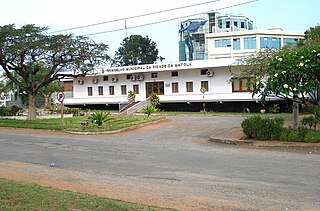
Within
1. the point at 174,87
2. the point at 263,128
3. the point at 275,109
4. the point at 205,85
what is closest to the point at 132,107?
the point at 174,87

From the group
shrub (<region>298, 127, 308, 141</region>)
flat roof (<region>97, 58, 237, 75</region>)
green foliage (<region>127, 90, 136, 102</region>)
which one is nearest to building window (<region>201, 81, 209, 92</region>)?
flat roof (<region>97, 58, 237, 75</region>)

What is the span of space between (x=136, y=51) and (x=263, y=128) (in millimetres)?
74507

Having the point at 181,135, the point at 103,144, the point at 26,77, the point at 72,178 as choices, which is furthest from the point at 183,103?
the point at 72,178

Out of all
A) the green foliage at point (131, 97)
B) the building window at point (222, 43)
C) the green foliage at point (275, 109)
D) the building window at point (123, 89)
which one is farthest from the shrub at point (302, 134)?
the building window at point (222, 43)

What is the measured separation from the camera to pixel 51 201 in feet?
23.9

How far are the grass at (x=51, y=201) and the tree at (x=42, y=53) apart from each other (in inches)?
879

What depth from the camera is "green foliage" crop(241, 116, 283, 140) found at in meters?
17.8

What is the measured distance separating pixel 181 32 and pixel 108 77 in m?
55.3

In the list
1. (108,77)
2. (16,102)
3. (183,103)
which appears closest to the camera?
(183,103)

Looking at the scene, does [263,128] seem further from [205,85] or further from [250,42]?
[250,42]

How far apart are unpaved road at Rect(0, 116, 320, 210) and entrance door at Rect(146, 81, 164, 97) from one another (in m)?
24.4

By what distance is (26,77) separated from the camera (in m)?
32.4

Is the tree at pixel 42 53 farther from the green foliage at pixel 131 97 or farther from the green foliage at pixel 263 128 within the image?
the green foliage at pixel 263 128

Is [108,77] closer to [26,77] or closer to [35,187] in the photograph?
[26,77]
